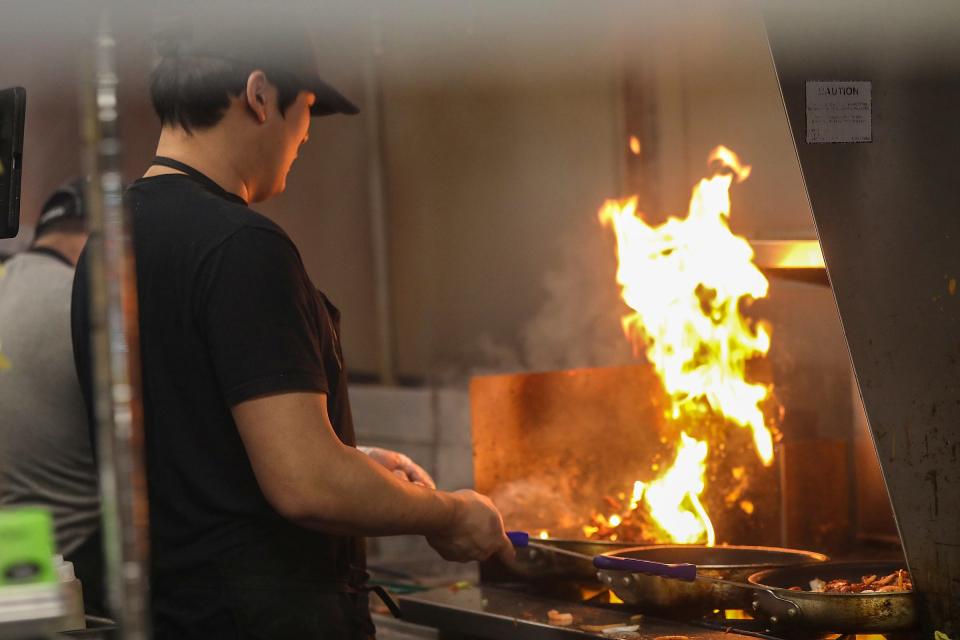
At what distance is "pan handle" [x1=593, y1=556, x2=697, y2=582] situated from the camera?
226 centimetres

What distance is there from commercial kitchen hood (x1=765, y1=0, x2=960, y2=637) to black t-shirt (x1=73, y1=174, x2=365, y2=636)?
873mm

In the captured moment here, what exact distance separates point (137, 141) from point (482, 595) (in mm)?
4052

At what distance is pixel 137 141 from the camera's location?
6.08m

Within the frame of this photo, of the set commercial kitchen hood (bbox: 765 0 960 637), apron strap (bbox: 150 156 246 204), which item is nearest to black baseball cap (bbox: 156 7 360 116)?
apron strap (bbox: 150 156 246 204)

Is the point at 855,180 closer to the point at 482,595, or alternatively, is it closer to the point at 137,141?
the point at 482,595

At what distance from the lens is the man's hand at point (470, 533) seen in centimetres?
204

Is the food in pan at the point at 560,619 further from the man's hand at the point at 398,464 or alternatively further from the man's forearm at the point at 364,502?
the man's forearm at the point at 364,502

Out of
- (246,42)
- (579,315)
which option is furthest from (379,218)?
(246,42)

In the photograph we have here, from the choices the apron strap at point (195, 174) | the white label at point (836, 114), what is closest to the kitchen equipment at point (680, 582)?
the white label at point (836, 114)

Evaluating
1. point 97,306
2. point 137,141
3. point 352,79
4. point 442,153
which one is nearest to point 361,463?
point 97,306

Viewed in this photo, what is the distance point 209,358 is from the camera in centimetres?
186

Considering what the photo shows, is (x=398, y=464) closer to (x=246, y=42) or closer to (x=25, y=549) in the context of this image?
(x=246, y=42)

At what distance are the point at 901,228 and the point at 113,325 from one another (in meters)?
1.38

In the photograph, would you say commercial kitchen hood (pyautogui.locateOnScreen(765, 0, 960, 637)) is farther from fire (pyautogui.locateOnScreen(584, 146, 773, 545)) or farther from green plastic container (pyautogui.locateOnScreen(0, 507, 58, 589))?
green plastic container (pyautogui.locateOnScreen(0, 507, 58, 589))
